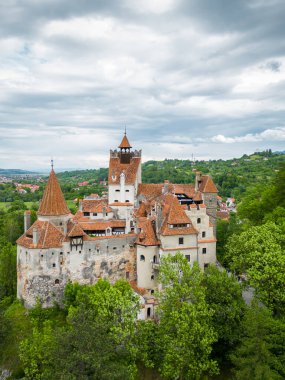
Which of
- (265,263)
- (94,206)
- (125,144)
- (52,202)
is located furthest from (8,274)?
(265,263)

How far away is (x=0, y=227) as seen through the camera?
113438 mm

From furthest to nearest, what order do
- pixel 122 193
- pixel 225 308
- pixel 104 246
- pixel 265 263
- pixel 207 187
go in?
pixel 122 193, pixel 207 187, pixel 104 246, pixel 265 263, pixel 225 308

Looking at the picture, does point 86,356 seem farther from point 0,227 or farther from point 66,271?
point 0,227

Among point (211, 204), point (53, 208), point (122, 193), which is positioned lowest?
point (211, 204)

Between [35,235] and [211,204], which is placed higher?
[211,204]

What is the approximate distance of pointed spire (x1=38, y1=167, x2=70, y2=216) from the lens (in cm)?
5734

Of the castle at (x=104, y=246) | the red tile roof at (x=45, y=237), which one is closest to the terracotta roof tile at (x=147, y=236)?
the castle at (x=104, y=246)

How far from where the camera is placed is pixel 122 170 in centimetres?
7038

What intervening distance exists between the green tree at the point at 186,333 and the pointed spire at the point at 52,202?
22.1 meters

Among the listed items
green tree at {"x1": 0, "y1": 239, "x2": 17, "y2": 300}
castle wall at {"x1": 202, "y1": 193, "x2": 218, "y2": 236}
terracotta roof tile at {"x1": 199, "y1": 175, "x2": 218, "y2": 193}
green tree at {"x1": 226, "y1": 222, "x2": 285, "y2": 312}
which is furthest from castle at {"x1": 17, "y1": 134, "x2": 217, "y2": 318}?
green tree at {"x1": 226, "y1": 222, "x2": 285, "y2": 312}

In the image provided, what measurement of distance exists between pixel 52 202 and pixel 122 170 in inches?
671

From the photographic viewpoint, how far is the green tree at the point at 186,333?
133ft

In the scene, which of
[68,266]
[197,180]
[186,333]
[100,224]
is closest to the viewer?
[186,333]

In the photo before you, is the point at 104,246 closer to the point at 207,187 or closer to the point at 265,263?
the point at 207,187
